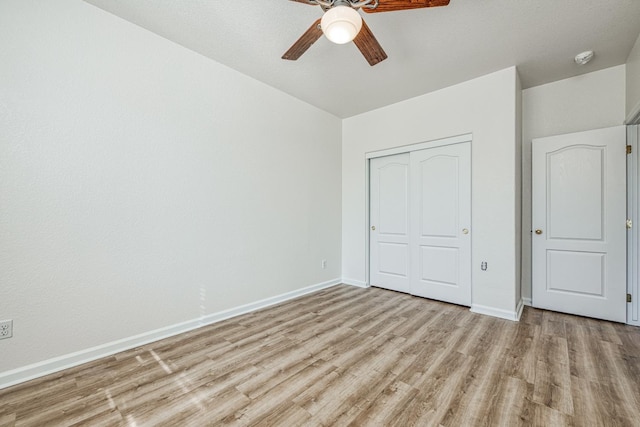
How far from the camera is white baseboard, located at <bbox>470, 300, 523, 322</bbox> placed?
116 inches

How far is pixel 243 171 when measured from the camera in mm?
3178

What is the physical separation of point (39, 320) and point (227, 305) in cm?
149

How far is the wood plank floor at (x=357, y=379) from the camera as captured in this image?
1.55 m

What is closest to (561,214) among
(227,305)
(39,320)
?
(227,305)

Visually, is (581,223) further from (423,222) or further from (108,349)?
(108,349)

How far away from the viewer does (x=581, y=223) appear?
3062 mm

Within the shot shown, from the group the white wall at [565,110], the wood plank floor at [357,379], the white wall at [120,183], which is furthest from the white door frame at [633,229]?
the white wall at [120,183]

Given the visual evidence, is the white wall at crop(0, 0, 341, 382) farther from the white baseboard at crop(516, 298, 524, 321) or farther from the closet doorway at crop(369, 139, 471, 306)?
the white baseboard at crop(516, 298, 524, 321)

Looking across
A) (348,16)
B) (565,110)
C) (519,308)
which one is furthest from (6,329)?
(565,110)

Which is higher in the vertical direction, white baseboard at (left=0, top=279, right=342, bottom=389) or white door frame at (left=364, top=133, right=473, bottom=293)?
white door frame at (left=364, top=133, right=473, bottom=293)

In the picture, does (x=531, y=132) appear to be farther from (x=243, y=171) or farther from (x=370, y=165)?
(x=243, y=171)

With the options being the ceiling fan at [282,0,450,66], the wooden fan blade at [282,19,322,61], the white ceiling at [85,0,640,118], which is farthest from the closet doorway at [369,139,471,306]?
the wooden fan blade at [282,19,322,61]

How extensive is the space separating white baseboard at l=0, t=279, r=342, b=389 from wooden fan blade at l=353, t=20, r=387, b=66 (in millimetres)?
2877

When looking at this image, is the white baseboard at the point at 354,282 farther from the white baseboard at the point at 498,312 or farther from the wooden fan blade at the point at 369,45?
the wooden fan blade at the point at 369,45
